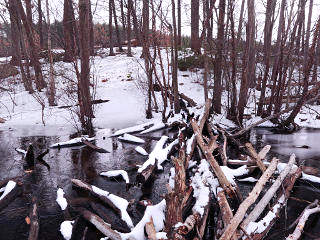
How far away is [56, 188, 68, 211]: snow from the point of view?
4.40m

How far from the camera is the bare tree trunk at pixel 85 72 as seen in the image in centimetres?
881

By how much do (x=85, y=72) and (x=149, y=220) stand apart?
7.48 metres

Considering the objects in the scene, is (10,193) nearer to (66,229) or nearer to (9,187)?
(9,187)

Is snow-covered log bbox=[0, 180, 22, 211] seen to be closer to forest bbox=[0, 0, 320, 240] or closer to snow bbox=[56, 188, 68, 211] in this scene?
forest bbox=[0, 0, 320, 240]

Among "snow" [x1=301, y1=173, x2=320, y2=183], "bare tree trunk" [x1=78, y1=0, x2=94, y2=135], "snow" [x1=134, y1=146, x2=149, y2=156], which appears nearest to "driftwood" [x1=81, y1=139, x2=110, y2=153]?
"snow" [x1=134, y1=146, x2=149, y2=156]

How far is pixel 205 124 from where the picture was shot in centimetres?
840

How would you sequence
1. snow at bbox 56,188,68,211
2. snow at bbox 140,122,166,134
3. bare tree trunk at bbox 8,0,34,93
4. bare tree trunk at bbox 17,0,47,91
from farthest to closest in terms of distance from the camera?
1. bare tree trunk at bbox 8,0,34,93
2. bare tree trunk at bbox 17,0,47,91
3. snow at bbox 140,122,166,134
4. snow at bbox 56,188,68,211

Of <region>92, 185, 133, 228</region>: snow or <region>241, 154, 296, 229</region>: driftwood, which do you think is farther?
<region>92, 185, 133, 228</region>: snow

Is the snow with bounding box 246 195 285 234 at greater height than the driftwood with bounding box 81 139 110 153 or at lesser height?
greater

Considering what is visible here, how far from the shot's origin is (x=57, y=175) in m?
5.91

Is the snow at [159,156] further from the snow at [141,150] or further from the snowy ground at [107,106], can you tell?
the snowy ground at [107,106]

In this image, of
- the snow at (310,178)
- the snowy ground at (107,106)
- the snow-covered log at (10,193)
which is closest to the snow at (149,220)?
the snow-covered log at (10,193)

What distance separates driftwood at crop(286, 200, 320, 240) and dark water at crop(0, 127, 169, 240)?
2.25 m

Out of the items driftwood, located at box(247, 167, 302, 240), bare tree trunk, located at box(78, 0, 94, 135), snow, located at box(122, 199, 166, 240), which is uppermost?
bare tree trunk, located at box(78, 0, 94, 135)
